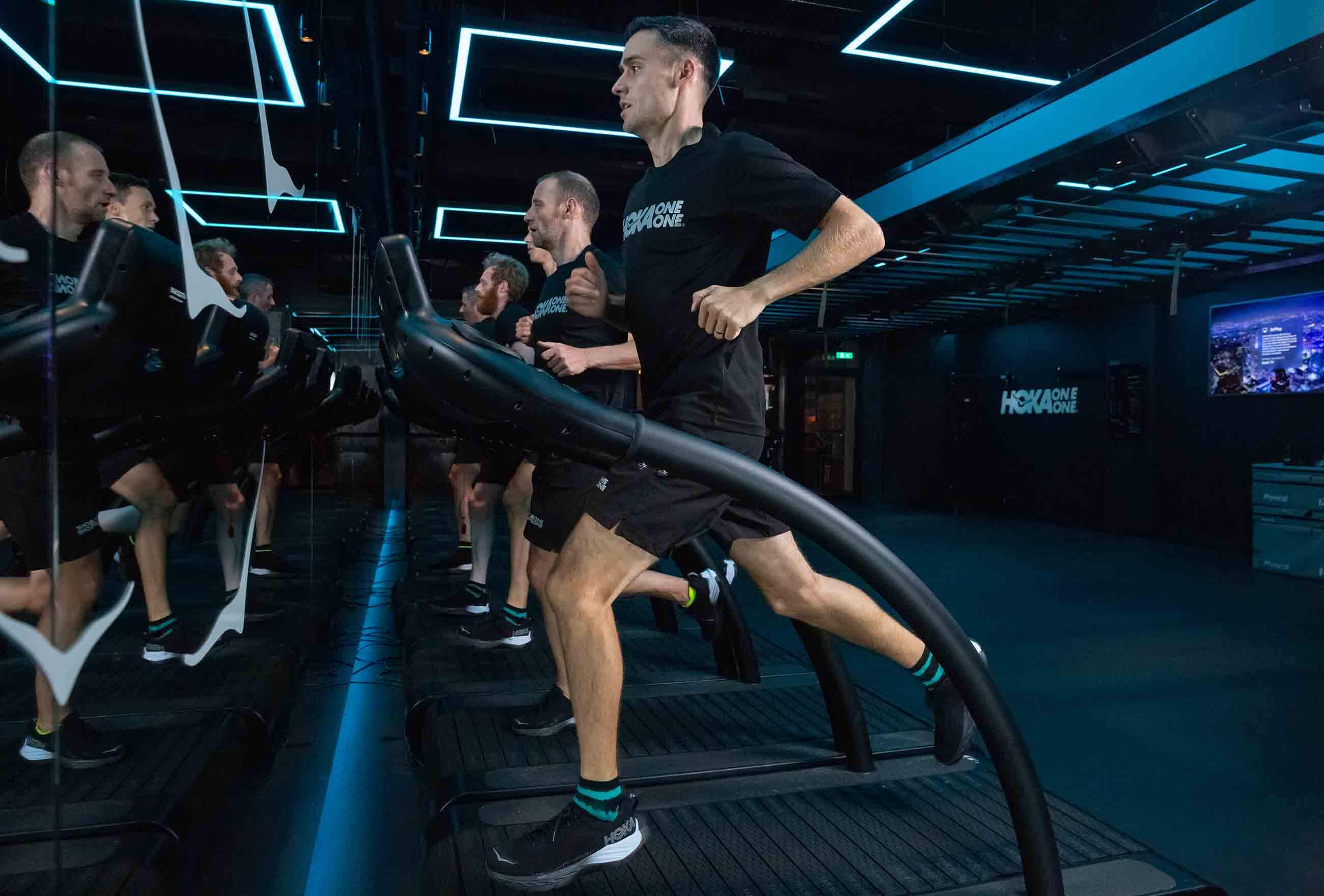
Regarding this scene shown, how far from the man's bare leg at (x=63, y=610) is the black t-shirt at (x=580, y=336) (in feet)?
4.76

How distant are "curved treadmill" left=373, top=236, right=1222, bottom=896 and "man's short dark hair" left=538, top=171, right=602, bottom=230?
2.60 feet

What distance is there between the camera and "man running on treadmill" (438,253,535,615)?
10.8 feet

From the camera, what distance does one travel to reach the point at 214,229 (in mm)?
1860

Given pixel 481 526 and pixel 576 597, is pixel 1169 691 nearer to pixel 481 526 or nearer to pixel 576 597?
pixel 576 597

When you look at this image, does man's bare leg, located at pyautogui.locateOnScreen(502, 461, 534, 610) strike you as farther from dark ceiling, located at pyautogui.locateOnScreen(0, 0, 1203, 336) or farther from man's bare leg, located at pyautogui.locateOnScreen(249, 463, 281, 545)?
man's bare leg, located at pyautogui.locateOnScreen(249, 463, 281, 545)

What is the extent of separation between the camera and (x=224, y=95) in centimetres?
357

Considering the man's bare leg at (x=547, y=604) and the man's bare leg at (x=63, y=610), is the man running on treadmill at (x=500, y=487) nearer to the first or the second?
the man's bare leg at (x=547, y=604)

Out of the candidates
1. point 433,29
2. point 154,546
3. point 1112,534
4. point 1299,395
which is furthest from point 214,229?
point 1112,534

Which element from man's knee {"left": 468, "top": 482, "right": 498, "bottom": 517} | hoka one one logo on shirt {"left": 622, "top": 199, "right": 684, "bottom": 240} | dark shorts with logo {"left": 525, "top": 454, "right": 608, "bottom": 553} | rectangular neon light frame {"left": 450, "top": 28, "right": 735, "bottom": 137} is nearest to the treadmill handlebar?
hoka one one logo on shirt {"left": 622, "top": 199, "right": 684, "bottom": 240}

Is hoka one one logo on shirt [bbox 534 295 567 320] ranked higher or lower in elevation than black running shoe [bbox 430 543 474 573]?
higher

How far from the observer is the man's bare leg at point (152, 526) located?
79.6 inches

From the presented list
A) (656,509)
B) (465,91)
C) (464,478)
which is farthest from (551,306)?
(465,91)

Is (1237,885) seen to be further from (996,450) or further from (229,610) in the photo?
(996,450)

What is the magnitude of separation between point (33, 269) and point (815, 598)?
4.45 ft
